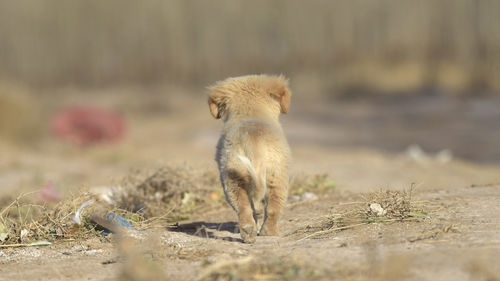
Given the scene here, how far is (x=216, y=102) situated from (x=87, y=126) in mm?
9250

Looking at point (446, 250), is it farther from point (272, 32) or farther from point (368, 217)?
point (272, 32)

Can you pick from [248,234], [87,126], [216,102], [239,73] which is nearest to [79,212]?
[216,102]

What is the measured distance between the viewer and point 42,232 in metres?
4.22

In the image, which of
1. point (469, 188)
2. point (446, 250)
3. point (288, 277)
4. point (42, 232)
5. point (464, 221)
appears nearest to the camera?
point (288, 277)

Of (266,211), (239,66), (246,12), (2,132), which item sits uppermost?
(246,12)

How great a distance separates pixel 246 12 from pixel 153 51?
2.95 meters

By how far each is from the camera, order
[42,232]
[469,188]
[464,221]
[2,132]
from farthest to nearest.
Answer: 1. [2,132]
2. [469,188]
3. [42,232]
4. [464,221]

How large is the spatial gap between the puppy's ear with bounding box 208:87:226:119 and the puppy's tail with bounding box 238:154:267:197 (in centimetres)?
67

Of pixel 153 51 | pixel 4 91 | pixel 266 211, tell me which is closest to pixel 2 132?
pixel 4 91

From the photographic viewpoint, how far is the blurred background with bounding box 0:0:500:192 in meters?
12.1

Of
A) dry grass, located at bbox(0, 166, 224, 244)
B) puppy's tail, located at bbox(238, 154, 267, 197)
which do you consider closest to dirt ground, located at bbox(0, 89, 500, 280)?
dry grass, located at bbox(0, 166, 224, 244)

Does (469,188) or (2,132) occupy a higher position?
(2,132)

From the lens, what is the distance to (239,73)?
1898cm

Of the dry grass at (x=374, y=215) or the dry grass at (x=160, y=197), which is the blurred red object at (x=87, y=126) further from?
the dry grass at (x=374, y=215)
